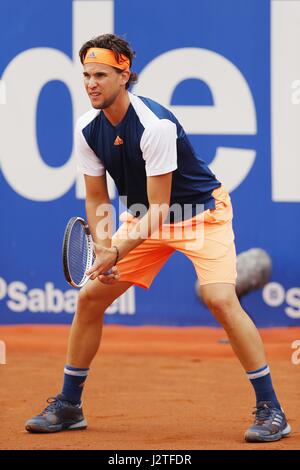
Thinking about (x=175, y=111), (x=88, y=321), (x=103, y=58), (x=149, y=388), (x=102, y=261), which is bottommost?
(x=149, y=388)

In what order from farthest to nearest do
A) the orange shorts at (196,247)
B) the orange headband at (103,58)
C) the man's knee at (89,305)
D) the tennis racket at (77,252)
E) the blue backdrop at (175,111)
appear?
the blue backdrop at (175,111) → the man's knee at (89,305) → the orange shorts at (196,247) → the orange headband at (103,58) → the tennis racket at (77,252)

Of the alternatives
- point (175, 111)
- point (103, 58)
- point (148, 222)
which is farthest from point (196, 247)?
point (175, 111)

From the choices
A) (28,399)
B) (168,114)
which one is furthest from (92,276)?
(28,399)

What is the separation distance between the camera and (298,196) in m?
7.38

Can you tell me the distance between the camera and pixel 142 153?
14.1 ft

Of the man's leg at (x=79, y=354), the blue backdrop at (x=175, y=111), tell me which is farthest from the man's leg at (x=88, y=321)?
the blue backdrop at (x=175, y=111)

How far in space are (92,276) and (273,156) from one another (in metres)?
3.45

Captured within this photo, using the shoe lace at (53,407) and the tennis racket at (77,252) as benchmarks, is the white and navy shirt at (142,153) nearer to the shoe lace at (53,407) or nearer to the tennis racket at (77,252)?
the tennis racket at (77,252)

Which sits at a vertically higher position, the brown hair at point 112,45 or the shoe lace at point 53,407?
the brown hair at point 112,45

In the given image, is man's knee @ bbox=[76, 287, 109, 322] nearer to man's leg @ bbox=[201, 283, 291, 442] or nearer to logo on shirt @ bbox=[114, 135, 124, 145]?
man's leg @ bbox=[201, 283, 291, 442]

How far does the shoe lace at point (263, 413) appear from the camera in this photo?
4.35m

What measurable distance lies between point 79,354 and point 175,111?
3.18m

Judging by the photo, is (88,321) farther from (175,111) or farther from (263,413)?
(175,111)

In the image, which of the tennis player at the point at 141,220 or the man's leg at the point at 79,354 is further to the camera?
the man's leg at the point at 79,354
